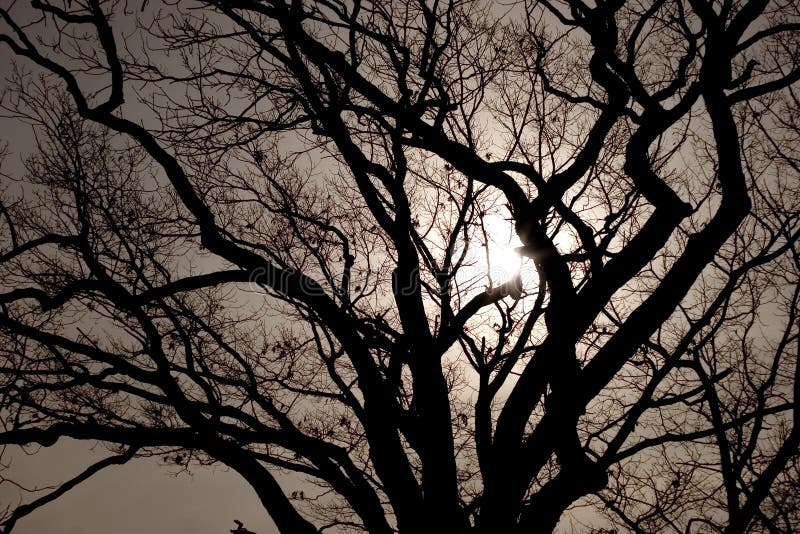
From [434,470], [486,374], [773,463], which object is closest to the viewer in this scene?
[773,463]

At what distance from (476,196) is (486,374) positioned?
83.1 inches

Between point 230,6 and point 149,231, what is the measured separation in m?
2.89

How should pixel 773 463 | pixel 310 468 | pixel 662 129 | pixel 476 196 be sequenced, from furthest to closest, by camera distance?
pixel 476 196
pixel 310 468
pixel 662 129
pixel 773 463

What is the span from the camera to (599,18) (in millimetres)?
4309

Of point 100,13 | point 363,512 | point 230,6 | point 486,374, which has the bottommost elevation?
point 363,512

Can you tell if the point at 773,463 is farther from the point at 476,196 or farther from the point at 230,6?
the point at 230,6

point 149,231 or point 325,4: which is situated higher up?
point 325,4

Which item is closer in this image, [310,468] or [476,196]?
[310,468]

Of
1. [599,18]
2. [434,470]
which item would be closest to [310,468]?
[434,470]

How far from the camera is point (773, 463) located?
12.8ft

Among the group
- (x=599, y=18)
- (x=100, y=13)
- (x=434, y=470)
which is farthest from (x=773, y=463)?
(x=100, y=13)

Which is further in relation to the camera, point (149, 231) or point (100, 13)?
point (149, 231)

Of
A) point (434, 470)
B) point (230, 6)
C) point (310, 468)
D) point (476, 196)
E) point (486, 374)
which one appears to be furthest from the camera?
point (476, 196)

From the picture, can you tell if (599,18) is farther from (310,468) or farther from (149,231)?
(149,231)
